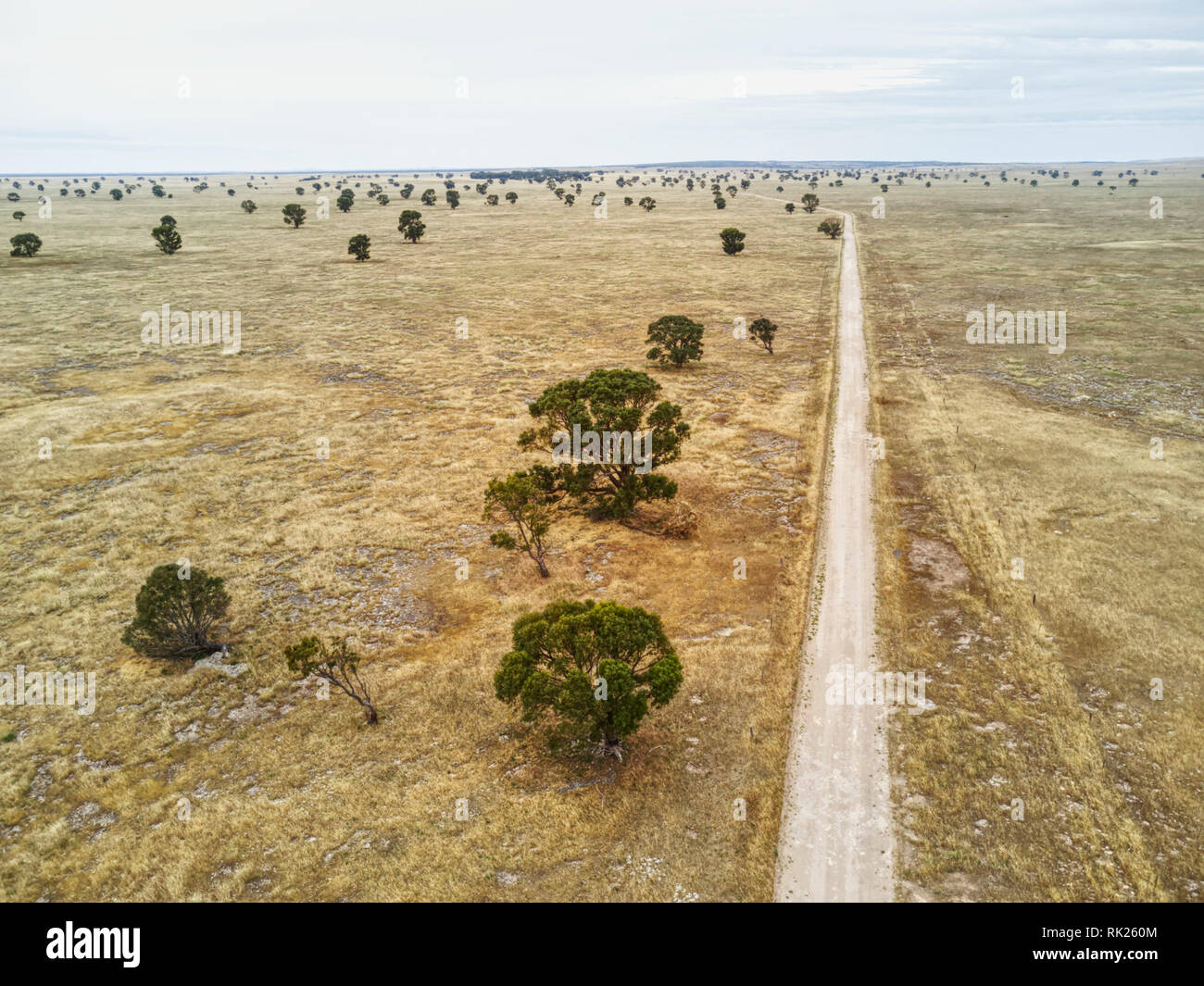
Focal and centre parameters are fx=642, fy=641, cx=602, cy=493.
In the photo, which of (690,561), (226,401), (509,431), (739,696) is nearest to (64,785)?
(739,696)

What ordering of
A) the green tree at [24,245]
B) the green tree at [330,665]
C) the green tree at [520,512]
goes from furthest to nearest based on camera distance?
the green tree at [24,245], the green tree at [520,512], the green tree at [330,665]

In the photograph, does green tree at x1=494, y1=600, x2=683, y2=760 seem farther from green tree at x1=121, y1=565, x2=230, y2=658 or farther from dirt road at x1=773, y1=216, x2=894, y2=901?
green tree at x1=121, y1=565, x2=230, y2=658

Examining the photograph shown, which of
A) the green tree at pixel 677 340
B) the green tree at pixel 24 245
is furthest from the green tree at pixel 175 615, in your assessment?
the green tree at pixel 24 245

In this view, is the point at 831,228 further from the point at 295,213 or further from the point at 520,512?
the point at 520,512

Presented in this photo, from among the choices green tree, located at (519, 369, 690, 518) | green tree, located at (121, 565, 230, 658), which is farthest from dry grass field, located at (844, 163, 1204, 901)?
green tree, located at (121, 565, 230, 658)

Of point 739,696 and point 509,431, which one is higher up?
point 509,431

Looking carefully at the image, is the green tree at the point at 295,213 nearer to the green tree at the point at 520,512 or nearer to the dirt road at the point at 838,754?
the green tree at the point at 520,512
